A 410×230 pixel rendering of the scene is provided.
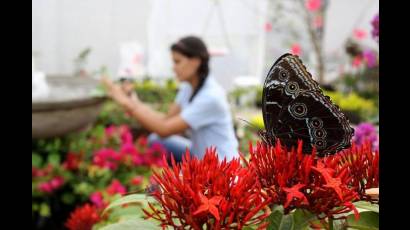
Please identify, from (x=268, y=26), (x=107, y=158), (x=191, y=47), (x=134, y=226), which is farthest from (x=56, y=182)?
(x=268, y=26)

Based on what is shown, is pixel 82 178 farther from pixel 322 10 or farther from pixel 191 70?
pixel 322 10

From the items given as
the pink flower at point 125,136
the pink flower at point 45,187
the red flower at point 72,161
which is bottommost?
the pink flower at point 45,187

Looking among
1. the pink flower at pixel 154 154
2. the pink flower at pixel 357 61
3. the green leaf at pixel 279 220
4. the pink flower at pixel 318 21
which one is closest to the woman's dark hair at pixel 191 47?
the pink flower at pixel 154 154

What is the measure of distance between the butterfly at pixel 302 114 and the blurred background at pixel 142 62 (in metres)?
1.53

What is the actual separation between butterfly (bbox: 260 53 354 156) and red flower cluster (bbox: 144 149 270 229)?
10 cm

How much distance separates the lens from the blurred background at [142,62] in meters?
2.35

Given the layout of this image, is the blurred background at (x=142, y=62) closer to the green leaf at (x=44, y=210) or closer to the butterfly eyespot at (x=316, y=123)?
the green leaf at (x=44, y=210)

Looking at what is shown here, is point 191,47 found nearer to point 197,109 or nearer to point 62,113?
point 197,109

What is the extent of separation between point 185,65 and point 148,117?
31cm

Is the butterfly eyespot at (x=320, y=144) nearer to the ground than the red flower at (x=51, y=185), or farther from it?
farther from it

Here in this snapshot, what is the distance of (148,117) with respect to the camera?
2334 millimetres

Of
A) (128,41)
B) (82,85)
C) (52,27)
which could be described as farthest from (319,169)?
(128,41)

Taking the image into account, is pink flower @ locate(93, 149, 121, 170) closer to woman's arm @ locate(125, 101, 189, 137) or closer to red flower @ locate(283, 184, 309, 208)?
woman's arm @ locate(125, 101, 189, 137)

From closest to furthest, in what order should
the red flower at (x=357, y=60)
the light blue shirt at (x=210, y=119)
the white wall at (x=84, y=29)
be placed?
the light blue shirt at (x=210, y=119) → the white wall at (x=84, y=29) → the red flower at (x=357, y=60)
